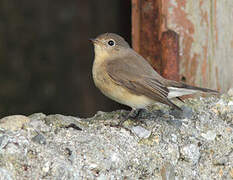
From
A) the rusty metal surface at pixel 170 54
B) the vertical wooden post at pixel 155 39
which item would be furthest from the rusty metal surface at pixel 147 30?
the rusty metal surface at pixel 170 54

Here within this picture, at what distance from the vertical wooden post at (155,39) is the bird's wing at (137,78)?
0.29 metres

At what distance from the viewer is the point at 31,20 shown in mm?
7730

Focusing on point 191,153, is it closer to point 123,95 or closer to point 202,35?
point 123,95

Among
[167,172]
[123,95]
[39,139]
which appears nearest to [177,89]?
[123,95]

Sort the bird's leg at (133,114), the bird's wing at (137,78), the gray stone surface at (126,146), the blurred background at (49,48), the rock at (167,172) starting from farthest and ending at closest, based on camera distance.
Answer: the blurred background at (49,48) → the bird's wing at (137,78) → the bird's leg at (133,114) → the rock at (167,172) → the gray stone surface at (126,146)

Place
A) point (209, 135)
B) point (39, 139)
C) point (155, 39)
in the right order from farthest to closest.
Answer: point (155, 39), point (209, 135), point (39, 139)

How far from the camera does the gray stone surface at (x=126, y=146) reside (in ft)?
9.32

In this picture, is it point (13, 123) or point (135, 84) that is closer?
point (13, 123)

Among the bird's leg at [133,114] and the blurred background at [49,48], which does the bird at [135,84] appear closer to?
the bird's leg at [133,114]

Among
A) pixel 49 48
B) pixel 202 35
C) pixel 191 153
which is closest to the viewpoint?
pixel 191 153

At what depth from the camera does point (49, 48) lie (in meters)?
7.83

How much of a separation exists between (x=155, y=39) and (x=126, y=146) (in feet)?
4.93

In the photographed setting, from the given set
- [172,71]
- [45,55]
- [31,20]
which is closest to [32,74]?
[45,55]

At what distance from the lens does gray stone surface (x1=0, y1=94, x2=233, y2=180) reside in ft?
9.32
